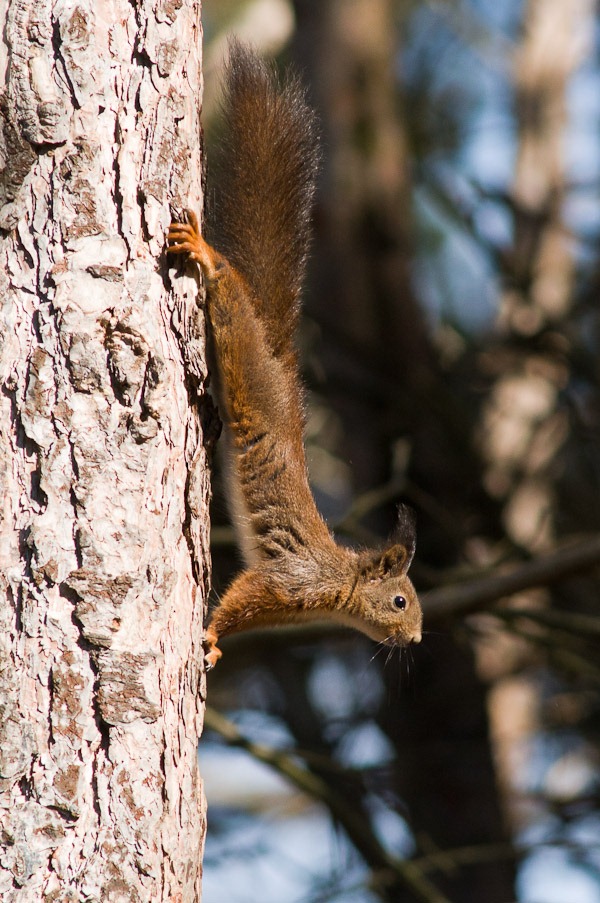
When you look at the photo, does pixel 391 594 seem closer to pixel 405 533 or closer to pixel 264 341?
pixel 405 533

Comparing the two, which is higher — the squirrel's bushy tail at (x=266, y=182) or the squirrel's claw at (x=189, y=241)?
the squirrel's bushy tail at (x=266, y=182)

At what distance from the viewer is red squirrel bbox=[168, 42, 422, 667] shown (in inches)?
107

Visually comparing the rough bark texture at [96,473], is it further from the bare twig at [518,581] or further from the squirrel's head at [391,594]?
the bare twig at [518,581]

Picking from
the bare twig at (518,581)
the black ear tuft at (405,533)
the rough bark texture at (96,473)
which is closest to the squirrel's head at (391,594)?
the black ear tuft at (405,533)

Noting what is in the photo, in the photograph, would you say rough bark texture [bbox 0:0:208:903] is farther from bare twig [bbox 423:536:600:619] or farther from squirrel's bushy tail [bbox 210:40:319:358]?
bare twig [bbox 423:536:600:619]

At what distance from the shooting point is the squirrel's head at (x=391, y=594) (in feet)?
11.0

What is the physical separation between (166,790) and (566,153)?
23.7 feet

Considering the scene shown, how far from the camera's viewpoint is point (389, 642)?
345 centimetres

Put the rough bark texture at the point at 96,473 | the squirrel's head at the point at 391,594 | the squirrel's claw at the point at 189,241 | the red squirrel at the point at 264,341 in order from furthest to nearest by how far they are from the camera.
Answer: the squirrel's head at the point at 391,594 < the red squirrel at the point at 264,341 < the squirrel's claw at the point at 189,241 < the rough bark texture at the point at 96,473

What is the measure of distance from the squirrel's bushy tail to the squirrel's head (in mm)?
786

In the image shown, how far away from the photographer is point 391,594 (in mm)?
3346

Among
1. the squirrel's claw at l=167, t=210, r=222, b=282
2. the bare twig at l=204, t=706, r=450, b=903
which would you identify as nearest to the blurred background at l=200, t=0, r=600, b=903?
the bare twig at l=204, t=706, r=450, b=903

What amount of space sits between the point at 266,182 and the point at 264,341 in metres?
0.42

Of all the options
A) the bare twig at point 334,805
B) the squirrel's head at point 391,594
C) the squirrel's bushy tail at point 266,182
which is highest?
the squirrel's bushy tail at point 266,182
